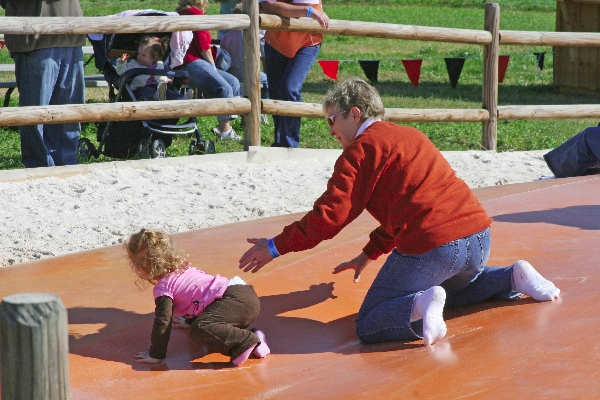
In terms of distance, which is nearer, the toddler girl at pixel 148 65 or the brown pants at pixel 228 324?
the brown pants at pixel 228 324

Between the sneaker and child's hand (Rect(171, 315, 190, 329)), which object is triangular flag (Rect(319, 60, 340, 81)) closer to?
the sneaker

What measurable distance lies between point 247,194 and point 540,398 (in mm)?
4212

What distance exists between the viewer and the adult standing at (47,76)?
23.6ft

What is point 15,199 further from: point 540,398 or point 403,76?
point 403,76

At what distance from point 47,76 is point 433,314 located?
4.70m

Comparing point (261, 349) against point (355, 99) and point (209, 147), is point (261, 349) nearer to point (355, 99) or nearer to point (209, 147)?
point (355, 99)

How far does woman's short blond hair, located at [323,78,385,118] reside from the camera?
373cm

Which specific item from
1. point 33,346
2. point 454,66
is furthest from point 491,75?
point 33,346

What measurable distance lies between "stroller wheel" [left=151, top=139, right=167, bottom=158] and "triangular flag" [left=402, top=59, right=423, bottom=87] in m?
6.60

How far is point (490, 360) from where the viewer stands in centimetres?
336

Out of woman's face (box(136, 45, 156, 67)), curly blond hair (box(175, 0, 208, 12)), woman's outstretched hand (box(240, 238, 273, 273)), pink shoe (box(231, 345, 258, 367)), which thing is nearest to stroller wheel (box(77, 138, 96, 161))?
woman's face (box(136, 45, 156, 67))

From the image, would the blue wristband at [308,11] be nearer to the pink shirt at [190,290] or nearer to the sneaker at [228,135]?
the sneaker at [228,135]

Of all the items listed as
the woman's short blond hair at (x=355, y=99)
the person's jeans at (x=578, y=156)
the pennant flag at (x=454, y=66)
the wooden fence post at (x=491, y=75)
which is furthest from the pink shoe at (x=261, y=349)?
the pennant flag at (x=454, y=66)

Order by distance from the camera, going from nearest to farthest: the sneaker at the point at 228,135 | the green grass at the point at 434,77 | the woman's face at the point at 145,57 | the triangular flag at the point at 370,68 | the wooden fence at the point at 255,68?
the wooden fence at the point at 255,68
the woman's face at the point at 145,57
the sneaker at the point at 228,135
the green grass at the point at 434,77
the triangular flag at the point at 370,68
